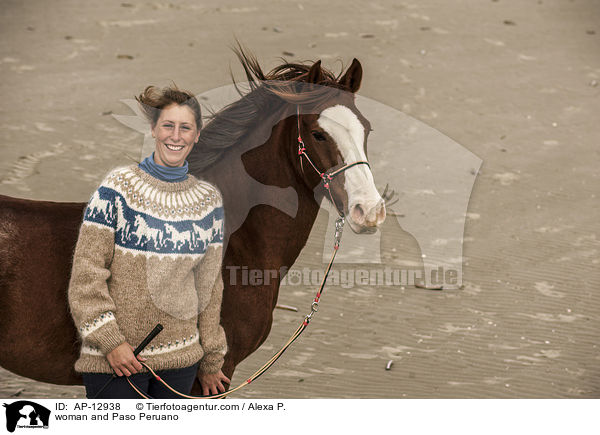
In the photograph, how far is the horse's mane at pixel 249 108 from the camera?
273cm

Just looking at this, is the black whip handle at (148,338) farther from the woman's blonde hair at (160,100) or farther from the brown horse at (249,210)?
the woman's blonde hair at (160,100)

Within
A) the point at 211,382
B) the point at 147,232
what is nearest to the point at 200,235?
the point at 147,232

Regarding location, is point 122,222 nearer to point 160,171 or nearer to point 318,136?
point 160,171

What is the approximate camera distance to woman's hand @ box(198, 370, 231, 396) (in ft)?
8.85

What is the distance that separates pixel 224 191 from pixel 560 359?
421 cm

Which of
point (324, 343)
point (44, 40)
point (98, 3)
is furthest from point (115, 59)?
point (324, 343)

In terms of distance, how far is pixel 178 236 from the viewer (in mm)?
2369

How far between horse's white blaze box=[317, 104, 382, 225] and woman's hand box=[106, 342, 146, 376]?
110 centimetres

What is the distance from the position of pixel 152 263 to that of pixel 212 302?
0.34 m

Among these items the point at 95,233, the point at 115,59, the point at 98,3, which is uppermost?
the point at 98,3

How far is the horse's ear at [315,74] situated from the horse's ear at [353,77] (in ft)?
0.45

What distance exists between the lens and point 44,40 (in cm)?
1148

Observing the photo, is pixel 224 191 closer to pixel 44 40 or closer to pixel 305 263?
pixel 305 263
